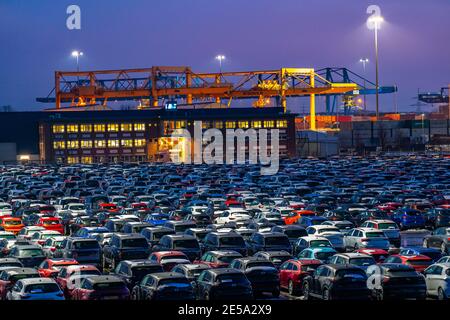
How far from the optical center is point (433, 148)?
3740 inches

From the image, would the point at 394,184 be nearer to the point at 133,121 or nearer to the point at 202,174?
the point at 202,174

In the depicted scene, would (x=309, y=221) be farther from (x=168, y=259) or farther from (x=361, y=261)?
(x=361, y=261)

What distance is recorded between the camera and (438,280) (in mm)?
16328

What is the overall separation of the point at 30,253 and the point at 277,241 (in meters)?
5.70

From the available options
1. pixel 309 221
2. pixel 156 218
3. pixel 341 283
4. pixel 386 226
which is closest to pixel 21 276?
pixel 341 283

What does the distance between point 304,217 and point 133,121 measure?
69.2m

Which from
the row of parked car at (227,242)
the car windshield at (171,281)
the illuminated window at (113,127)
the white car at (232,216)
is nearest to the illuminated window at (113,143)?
the illuminated window at (113,127)

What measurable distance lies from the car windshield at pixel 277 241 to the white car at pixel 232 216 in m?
6.95

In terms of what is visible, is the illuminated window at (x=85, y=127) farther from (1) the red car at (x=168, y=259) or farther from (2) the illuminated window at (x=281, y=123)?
(1) the red car at (x=168, y=259)

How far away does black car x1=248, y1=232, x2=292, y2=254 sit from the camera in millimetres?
21562

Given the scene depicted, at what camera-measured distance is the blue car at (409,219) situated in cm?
2964

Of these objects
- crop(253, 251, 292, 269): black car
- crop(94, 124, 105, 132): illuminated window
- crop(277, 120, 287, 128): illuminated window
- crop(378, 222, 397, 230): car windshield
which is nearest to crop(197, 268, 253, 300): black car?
crop(253, 251, 292, 269): black car
